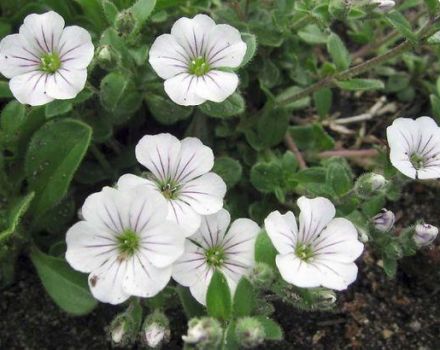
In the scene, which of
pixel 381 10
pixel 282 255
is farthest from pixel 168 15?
pixel 282 255

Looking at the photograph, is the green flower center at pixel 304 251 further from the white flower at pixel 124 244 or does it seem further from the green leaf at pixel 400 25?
the green leaf at pixel 400 25

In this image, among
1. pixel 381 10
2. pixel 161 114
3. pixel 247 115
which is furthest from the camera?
pixel 247 115

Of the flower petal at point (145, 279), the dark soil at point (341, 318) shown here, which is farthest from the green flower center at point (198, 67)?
the dark soil at point (341, 318)

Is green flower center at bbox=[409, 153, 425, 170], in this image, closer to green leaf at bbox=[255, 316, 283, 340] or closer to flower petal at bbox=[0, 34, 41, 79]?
green leaf at bbox=[255, 316, 283, 340]

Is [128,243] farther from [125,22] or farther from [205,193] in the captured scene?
[125,22]

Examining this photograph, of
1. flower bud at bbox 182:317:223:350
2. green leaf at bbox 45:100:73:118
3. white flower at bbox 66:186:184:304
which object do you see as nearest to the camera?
flower bud at bbox 182:317:223:350

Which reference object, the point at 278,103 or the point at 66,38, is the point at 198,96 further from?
the point at 278,103

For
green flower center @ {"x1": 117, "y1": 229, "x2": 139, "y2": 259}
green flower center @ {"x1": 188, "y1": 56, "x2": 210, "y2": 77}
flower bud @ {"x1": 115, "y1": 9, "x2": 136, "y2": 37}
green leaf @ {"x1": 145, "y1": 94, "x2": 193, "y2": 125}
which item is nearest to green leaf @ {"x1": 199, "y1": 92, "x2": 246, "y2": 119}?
green flower center @ {"x1": 188, "y1": 56, "x2": 210, "y2": 77}

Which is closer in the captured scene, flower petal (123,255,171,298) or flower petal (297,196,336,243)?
flower petal (123,255,171,298)
